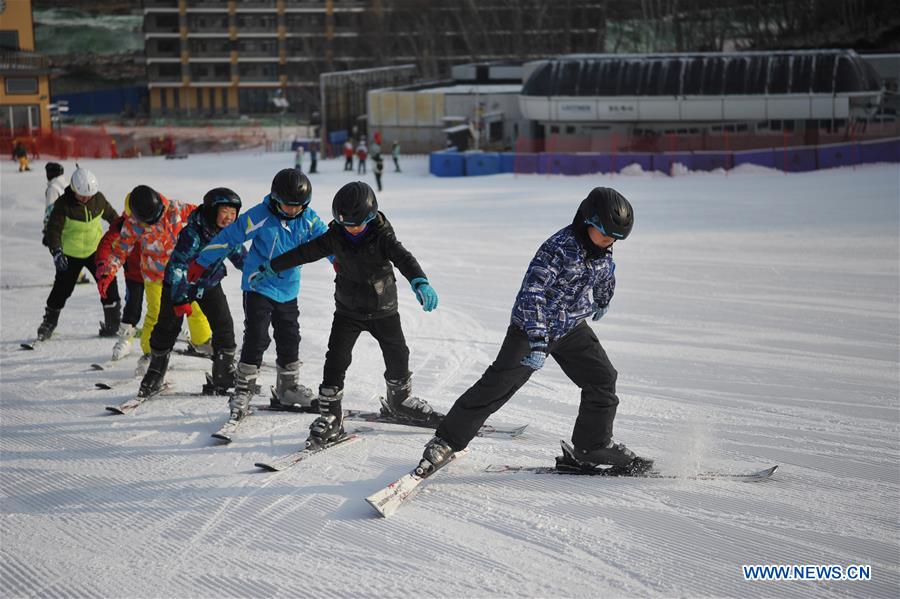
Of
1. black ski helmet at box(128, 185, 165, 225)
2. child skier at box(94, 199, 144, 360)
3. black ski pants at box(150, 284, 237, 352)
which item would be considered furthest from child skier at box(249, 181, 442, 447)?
child skier at box(94, 199, 144, 360)

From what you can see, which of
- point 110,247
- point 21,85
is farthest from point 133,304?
point 21,85

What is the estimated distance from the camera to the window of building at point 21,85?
43344 millimetres

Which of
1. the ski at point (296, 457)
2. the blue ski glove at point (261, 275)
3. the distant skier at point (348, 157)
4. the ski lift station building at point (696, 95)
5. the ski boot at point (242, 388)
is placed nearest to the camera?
the ski at point (296, 457)

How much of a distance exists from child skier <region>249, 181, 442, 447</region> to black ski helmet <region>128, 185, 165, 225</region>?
1497 mm

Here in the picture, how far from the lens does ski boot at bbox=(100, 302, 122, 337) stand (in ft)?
29.6

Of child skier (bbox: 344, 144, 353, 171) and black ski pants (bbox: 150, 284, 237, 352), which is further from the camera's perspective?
child skier (bbox: 344, 144, 353, 171)

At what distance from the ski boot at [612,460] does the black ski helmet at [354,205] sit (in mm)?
1705

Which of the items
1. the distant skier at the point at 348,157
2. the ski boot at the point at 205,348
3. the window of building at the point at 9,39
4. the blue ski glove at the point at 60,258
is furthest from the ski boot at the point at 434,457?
the window of building at the point at 9,39

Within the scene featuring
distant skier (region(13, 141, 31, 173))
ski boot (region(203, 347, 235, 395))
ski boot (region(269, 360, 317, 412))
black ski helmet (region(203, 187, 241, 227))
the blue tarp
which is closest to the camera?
black ski helmet (region(203, 187, 241, 227))

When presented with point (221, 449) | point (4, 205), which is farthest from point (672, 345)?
point (4, 205)

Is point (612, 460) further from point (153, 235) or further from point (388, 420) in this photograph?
point (153, 235)

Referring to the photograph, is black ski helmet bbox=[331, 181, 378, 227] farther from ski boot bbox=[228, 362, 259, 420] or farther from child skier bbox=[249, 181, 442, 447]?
ski boot bbox=[228, 362, 259, 420]

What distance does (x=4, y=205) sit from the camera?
20.7m

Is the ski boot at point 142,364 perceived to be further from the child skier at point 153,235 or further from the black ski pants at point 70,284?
the black ski pants at point 70,284
